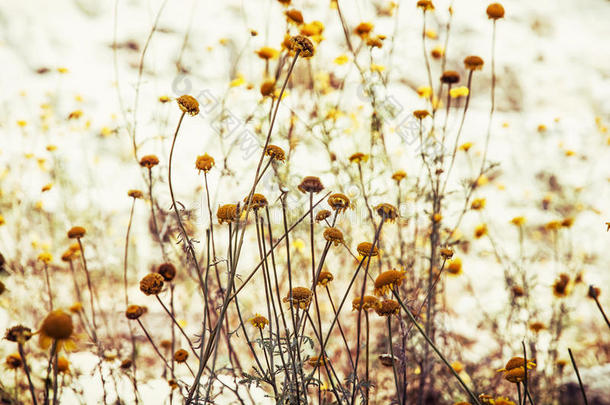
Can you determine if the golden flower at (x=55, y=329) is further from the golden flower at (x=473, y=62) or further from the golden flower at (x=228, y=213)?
the golden flower at (x=473, y=62)

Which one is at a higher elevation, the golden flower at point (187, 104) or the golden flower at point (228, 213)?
the golden flower at point (187, 104)

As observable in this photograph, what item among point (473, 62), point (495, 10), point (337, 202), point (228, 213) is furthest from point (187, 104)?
point (495, 10)

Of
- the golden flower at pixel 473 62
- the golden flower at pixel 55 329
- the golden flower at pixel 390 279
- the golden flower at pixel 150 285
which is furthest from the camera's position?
the golden flower at pixel 473 62

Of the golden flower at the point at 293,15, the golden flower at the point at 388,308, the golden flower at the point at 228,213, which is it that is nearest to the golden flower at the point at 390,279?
the golden flower at the point at 388,308

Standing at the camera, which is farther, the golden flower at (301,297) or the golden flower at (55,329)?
the golden flower at (301,297)

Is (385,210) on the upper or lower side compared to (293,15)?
lower

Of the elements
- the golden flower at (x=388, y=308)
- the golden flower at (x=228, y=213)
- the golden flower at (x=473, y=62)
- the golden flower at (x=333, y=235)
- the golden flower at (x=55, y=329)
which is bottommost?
the golden flower at (x=55, y=329)

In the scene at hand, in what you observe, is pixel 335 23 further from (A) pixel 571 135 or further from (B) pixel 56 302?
(B) pixel 56 302

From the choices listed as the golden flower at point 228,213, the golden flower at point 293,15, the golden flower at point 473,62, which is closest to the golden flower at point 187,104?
the golden flower at point 228,213

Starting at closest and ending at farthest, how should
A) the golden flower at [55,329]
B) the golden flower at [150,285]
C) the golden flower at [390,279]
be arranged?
the golden flower at [55,329]
the golden flower at [390,279]
the golden flower at [150,285]

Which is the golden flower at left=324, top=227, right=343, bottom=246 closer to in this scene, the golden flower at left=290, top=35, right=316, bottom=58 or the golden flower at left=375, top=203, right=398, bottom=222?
the golden flower at left=375, top=203, right=398, bottom=222

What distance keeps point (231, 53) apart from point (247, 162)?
1.59 m

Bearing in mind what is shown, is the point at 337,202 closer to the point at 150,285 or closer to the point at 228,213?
the point at 228,213

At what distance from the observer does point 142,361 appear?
2596 mm
